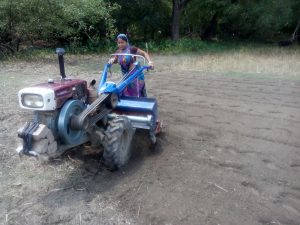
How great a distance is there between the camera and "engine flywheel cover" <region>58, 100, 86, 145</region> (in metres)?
4.05

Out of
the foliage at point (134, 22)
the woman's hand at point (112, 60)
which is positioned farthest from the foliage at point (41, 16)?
the woman's hand at point (112, 60)

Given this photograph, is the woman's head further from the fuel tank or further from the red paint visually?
the fuel tank

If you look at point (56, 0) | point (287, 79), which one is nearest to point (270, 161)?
point (287, 79)

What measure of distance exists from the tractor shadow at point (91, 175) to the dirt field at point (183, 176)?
11 mm

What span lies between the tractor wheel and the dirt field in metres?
0.18

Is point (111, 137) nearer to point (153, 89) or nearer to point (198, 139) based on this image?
point (198, 139)

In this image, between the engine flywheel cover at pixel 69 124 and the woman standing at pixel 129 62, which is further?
the woman standing at pixel 129 62

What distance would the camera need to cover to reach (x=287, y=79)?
33.4ft

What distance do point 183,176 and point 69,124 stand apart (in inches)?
56.2

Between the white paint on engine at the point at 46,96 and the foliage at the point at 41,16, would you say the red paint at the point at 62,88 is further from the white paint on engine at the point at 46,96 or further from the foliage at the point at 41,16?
the foliage at the point at 41,16

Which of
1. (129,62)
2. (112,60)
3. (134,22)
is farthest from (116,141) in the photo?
(134,22)

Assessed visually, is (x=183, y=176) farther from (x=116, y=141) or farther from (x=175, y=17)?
(x=175, y=17)

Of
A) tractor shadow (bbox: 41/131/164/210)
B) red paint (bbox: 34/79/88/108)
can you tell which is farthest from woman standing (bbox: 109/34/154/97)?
red paint (bbox: 34/79/88/108)

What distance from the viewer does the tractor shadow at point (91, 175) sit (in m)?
4.14
